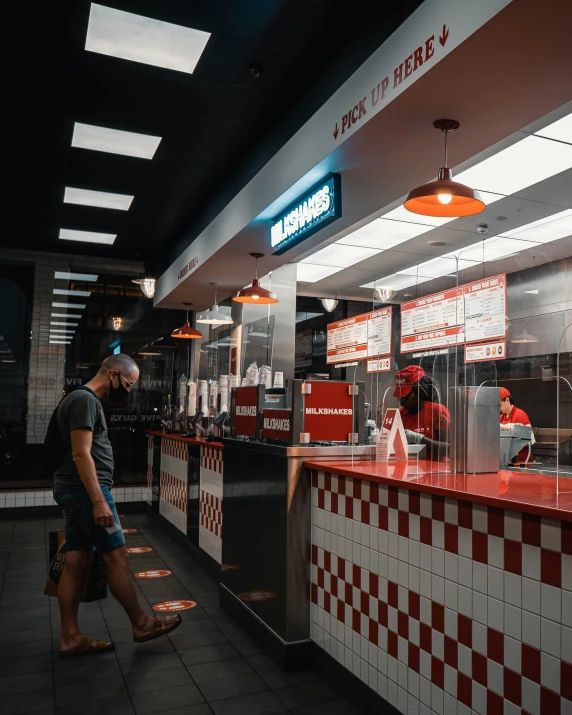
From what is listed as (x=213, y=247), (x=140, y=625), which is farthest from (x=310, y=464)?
(x=213, y=247)

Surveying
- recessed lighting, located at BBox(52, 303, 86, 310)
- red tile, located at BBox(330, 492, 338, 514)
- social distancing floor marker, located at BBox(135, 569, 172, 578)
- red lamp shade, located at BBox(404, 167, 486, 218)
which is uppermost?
recessed lighting, located at BBox(52, 303, 86, 310)

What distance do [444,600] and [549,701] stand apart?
1.68ft

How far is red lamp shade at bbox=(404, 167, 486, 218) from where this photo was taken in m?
3.10

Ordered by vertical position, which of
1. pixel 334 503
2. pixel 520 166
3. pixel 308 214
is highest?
pixel 520 166

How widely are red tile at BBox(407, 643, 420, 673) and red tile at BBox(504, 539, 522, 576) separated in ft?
2.15

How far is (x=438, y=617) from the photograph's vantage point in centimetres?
228

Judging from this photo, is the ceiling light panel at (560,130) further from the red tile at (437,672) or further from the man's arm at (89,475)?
the man's arm at (89,475)

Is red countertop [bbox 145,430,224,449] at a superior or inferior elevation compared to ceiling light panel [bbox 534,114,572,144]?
inferior

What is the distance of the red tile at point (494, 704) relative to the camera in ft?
6.40

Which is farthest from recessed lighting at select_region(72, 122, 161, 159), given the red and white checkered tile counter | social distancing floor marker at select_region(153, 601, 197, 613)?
social distancing floor marker at select_region(153, 601, 197, 613)

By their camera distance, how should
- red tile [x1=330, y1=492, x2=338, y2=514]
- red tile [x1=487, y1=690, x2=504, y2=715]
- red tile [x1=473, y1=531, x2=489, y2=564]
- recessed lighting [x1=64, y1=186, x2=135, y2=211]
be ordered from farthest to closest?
recessed lighting [x1=64, y1=186, x2=135, y2=211] < red tile [x1=330, y1=492, x2=338, y2=514] < red tile [x1=473, y1=531, x2=489, y2=564] < red tile [x1=487, y1=690, x2=504, y2=715]

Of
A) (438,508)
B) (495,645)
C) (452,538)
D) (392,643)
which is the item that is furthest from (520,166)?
(495,645)

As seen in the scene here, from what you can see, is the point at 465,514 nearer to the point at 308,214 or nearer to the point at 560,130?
the point at 308,214

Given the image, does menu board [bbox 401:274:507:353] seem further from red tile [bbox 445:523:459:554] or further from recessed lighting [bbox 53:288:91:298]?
recessed lighting [bbox 53:288:91:298]
